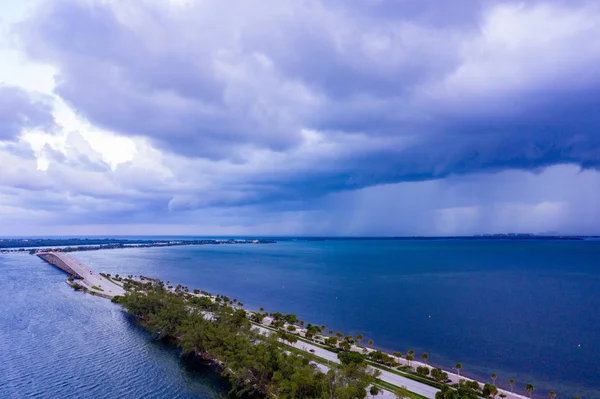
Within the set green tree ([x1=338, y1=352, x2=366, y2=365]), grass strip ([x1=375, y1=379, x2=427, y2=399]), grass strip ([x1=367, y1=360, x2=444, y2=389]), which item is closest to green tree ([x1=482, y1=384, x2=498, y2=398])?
grass strip ([x1=367, y1=360, x2=444, y2=389])

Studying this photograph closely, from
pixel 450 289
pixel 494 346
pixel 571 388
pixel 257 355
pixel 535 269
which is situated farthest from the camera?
pixel 535 269

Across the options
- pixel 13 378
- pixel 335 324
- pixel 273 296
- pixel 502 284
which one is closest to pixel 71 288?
pixel 273 296

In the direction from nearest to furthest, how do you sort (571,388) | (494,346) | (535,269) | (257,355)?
(257,355)
(571,388)
(494,346)
(535,269)

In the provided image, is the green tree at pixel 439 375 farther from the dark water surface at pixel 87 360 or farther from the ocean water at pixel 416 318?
the dark water surface at pixel 87 360

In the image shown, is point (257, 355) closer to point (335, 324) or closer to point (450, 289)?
point (335, 324)

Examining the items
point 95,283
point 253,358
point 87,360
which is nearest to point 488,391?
point 253,358

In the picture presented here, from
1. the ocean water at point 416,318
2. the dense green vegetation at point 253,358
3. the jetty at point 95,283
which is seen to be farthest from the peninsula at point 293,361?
the jetty at point 95,283
